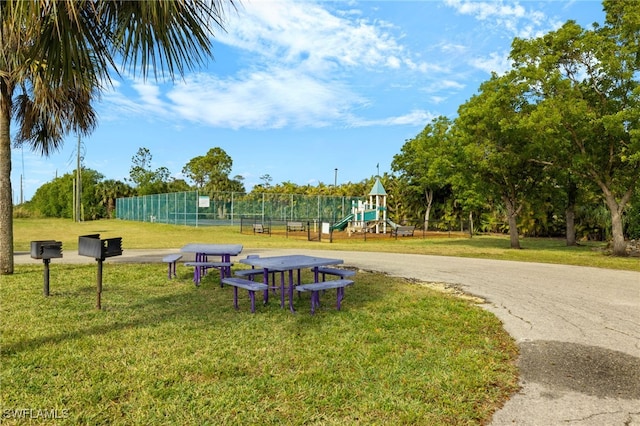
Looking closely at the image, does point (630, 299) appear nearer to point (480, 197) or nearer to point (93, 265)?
point (93, 265)

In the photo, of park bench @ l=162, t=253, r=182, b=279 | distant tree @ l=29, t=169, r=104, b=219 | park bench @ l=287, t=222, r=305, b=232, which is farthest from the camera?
distant tree @ l=29, t=169, r=104, b=219

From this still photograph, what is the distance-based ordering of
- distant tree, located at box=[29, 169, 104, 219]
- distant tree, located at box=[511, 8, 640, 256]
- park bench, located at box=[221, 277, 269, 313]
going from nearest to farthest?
park bench, located at box=[221, 277, 269, 313] → distant tree, located at box=[511, 8, 640, 256] → distant tree, located at box=[29, 169, 104, 219]

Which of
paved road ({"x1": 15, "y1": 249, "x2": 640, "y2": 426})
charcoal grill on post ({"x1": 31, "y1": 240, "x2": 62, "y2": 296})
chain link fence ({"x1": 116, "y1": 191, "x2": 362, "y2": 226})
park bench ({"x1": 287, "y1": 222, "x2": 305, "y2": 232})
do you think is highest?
chain link fence ({"x1": 116, "y1": 191, "x2": 362, "y2": 226})

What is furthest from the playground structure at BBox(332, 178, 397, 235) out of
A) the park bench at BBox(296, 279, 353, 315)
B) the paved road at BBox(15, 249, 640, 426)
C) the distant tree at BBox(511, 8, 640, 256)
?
the park bench at BBox(296, 279, 353, 315)

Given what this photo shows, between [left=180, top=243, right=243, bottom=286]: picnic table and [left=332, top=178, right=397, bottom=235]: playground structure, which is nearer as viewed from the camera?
[left=180, top=243, right=243, bottom=286]: picnic table

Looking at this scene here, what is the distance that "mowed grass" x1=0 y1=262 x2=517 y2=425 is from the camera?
9.76 ft

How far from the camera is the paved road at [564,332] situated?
318 centimetres

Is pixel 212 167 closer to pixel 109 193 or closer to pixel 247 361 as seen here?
pixel 109 193

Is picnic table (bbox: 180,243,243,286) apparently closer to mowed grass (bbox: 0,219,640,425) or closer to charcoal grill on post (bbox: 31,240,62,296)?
mowed grass (bbox: 0,219,640,425)

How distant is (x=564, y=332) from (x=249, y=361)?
3.77m

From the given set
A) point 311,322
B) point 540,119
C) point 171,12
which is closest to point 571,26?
point 540,119

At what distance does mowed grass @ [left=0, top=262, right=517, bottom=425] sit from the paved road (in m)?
0.25

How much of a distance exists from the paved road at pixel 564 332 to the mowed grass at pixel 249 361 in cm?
25

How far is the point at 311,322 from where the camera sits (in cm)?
525
